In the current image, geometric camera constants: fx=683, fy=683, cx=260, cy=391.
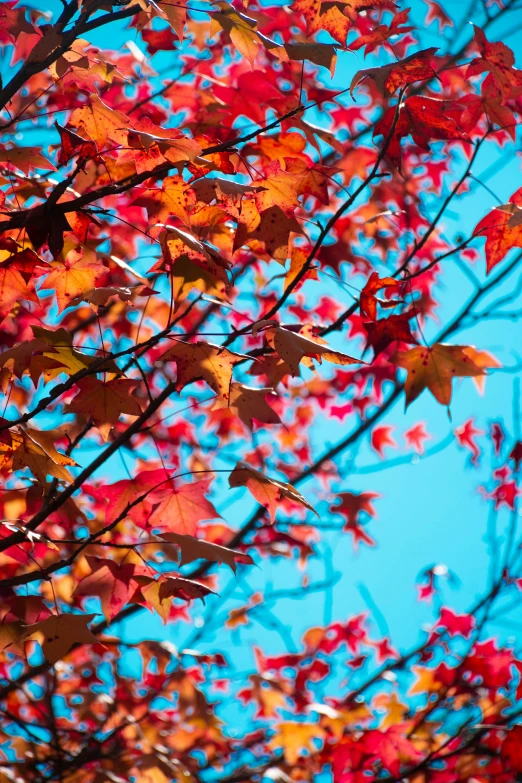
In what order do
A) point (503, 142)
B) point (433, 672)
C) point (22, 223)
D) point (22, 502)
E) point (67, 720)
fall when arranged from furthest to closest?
point (67, 720)
point (503, 142)
point (433, 672)
point (22, 502)
point (22, 223)

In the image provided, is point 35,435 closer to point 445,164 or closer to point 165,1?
point 165,1

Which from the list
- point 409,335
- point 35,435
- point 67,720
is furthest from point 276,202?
point 67,720

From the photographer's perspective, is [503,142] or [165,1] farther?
[503,142]

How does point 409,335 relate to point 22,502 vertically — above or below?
below

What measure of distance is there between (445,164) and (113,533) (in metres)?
2.90

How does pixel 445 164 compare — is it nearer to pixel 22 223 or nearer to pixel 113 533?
pixel 113 533

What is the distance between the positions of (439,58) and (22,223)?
245cm

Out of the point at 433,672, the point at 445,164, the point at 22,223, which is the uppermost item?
the point at 445,164

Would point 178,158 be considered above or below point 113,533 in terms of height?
below

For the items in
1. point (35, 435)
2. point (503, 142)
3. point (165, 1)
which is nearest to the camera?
point (35, 435)

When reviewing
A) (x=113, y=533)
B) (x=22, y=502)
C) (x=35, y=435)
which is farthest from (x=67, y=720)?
(x=35, y=435)

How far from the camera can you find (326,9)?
1.88 meters

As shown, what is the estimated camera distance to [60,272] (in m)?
2.08

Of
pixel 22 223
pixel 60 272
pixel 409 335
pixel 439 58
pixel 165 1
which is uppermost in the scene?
pixel 439 58
